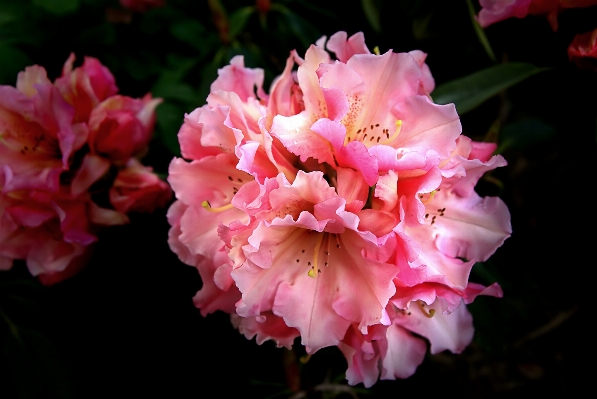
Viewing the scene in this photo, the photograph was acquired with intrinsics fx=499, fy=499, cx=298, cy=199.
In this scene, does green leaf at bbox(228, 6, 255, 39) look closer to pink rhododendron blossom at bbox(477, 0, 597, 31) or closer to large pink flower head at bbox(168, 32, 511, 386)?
large pink flower head at bbox(168, 32, 511, 386)

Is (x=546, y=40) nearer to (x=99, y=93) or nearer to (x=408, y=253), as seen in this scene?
(x=408, y=253)

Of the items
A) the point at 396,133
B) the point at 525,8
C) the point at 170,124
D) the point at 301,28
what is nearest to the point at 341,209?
the point at 396,133

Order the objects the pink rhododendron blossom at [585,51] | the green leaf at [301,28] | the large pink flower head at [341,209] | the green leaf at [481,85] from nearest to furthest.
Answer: the large pink flower head at [341,209] → the pink rhododendron blossom at [585,51] → the green leaf at [481,85] → the green leaf at [301,28]

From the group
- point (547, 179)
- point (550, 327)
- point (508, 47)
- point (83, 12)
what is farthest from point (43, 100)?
point (550, 327)

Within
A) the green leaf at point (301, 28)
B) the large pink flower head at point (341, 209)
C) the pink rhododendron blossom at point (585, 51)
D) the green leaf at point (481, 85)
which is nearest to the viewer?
the large pink flower head at point (341, 209)

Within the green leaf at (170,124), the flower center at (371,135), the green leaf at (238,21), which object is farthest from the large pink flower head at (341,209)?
the green leaf at (238,21)

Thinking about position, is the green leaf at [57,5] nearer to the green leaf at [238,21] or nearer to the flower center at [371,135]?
the green leaf at [238,21]

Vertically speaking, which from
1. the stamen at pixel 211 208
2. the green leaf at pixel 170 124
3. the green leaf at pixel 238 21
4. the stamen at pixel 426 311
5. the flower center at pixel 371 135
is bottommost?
the stamen at pixel 426 311
